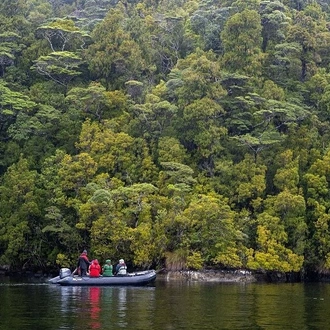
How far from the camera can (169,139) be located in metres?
44.0

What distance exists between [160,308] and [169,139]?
78.5 feet

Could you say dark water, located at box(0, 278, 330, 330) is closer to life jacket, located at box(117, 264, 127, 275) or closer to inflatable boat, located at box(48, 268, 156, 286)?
inflatable boat, located at box(48, 268, 156, 286)

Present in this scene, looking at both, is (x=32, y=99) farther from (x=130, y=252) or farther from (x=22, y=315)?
(x=22, y=315)

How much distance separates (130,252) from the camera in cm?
3925

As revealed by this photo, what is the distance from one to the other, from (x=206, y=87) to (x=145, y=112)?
183 inches

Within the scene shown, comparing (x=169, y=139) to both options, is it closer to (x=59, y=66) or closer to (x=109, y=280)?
(x=59, y=66)

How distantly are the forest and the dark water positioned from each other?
862 centimetres

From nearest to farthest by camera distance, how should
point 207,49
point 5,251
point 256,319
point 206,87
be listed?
point 256,319
point 5,251
point 206,87
point 207,49

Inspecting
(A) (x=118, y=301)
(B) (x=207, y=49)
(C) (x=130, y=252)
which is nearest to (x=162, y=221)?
(C) (x=130, y=252)

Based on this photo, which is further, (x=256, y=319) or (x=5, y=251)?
(x=5, y=251)

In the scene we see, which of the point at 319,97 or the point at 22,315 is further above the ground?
the point at 319,97

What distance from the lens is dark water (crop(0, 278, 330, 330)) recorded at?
17281 mm

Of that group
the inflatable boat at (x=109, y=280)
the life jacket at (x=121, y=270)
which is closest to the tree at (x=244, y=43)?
the life jacket at (x=121, y=270)

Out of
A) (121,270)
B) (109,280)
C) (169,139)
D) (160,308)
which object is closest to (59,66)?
(169,139)
